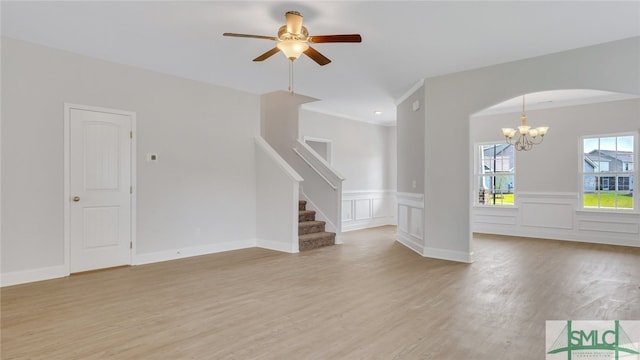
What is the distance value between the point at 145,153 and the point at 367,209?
5.70 meters

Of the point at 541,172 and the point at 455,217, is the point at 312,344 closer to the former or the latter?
the point at 455,217

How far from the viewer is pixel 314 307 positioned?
133 inches

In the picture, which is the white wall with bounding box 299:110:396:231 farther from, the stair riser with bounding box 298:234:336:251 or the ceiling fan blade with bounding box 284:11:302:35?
the ceiling fan blade with bounding box 284:11:302:35

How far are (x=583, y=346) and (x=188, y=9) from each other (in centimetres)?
425

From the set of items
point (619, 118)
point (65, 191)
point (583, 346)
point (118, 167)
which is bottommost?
point (583, 346)

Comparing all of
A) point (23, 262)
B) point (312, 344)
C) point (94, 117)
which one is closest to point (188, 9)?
point (94, 117)

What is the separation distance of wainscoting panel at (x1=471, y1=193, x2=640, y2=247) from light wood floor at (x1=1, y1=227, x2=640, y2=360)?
1749mm

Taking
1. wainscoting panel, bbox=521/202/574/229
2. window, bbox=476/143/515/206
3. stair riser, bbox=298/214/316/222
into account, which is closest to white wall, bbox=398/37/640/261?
stair riser, bbox=298/214/316/222

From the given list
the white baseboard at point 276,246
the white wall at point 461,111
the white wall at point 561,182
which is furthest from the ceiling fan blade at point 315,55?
the white wall at point 561,182

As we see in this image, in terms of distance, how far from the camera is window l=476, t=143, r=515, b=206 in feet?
27.3

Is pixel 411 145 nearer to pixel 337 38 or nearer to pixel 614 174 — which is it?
pixel 337 38

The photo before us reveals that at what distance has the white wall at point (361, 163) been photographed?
337 inches

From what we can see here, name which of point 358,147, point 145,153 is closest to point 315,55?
point 145,153

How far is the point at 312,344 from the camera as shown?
2605 mm
